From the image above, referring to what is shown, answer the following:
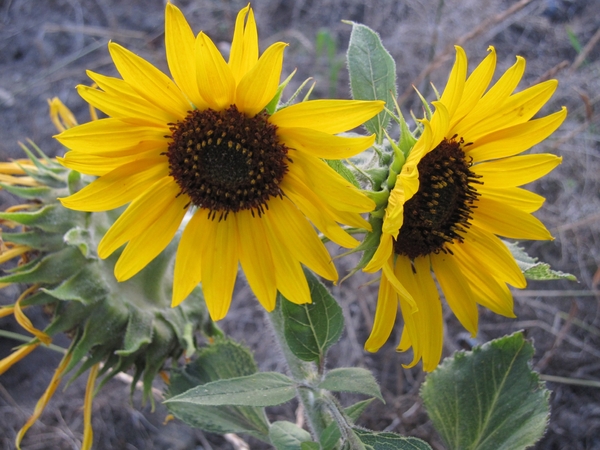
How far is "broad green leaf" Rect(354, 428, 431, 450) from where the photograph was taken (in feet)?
4.58

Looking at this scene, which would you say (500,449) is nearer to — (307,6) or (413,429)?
(413,429)

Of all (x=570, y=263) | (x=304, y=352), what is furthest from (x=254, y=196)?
(x=570, y=263)

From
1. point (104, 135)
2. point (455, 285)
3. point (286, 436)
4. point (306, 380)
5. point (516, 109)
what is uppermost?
point (516, 109)

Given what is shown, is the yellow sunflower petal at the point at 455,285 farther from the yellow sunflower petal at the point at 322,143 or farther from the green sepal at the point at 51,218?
the green sepal at the point at 51,218

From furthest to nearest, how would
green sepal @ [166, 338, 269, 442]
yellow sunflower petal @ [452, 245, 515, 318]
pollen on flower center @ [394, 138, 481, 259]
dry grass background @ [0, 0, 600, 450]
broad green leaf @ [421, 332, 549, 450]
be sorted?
dry grass background @ [0, 0, 600, 450]
green sepal @ [166, 338, 269, 442]
broad green leaf @ [421, 332, 549, 450]
yellow sunflower petal @ [452, 245, 515, 318]
pollen on flower center @ [394, 138, 481, 259]

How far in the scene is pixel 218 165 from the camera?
5.01 feet

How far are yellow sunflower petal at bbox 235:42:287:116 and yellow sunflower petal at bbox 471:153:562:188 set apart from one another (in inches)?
22.4

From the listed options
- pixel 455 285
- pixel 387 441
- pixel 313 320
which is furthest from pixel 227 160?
pixel 387 441

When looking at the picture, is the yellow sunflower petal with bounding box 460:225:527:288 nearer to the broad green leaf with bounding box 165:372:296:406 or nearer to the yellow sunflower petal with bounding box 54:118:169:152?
the broad green leaf with bounding box 165:372:296:406

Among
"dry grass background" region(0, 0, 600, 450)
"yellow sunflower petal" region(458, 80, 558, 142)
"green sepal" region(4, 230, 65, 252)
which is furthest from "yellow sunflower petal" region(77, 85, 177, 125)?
"dry grass background" region(0, 0, 600, 450)

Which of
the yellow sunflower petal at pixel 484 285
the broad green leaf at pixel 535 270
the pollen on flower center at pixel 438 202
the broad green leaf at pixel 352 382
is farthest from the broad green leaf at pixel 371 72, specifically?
the broad green leaf at pixel 352 382

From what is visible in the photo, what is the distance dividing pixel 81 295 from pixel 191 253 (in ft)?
1.27

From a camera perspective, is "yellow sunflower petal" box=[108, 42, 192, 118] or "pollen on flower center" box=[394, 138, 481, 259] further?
"pollen on flower center" box=[394, 138, 481, 259]

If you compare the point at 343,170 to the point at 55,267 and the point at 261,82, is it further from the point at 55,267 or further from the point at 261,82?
the point at 55,267
